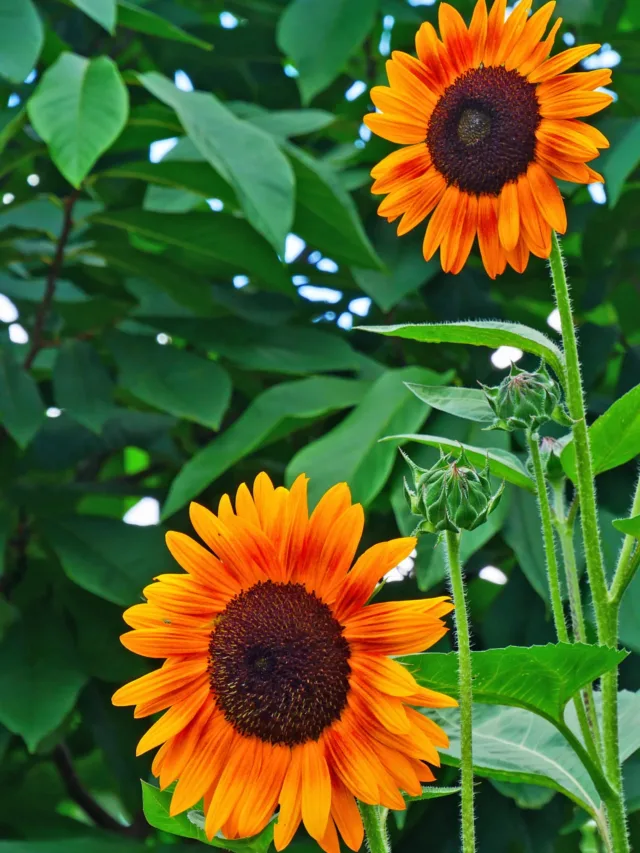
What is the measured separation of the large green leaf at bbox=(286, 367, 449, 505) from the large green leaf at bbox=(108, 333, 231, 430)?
11 cm

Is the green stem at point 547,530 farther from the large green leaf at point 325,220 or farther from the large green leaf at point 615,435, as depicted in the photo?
the large green leaf at point 325,220

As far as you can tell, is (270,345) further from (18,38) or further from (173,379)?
(18,38)

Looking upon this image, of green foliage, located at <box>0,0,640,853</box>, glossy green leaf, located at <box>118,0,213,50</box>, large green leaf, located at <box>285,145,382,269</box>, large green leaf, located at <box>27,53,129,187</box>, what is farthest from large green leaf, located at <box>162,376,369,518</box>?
glossy green leaf, located at <box>118,0,213,50</box>

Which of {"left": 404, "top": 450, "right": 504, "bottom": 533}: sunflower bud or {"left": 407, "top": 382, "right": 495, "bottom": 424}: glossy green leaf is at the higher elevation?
{"left": 407, "top": 382, "right": 495, "bottom": 424}: glossy green leaf

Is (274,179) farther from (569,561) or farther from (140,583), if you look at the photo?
(569,561)

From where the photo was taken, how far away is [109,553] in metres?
0.91

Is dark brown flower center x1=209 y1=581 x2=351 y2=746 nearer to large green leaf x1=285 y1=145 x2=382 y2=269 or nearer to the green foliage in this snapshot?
the green foliage

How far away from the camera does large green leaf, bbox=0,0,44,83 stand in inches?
31.1

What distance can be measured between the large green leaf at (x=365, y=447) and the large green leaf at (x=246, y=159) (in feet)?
0.49

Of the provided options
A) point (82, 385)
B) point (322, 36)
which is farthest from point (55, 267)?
point (322, 36)

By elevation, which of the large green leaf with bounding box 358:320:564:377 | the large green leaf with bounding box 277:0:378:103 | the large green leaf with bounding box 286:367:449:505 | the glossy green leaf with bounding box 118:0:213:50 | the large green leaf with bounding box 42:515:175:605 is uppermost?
the large green leaf with bounding box 277:0:378:103

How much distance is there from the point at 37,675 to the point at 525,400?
0.63 m

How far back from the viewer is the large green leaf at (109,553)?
2.86ft

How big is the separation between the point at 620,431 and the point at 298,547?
0.15m
